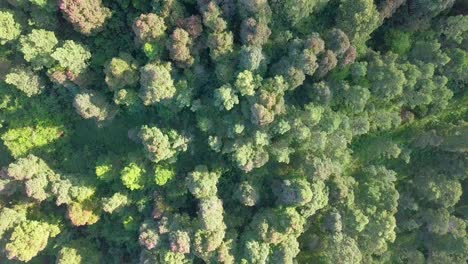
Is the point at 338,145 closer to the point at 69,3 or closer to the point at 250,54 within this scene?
the point at 250,54

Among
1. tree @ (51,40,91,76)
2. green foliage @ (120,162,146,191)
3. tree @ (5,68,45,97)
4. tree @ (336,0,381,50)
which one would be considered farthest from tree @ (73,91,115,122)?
tree @ (336,0,381,50)

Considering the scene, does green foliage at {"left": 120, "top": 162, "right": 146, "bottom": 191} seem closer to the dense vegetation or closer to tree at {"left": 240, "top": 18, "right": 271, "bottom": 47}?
the dense vegetation

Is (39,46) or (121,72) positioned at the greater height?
(39,46)

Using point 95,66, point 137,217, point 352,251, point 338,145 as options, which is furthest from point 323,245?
point 95,66

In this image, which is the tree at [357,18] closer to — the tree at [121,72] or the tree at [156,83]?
the tree at [156,83]

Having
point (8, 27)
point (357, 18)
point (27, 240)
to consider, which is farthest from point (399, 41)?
point (27, 240)

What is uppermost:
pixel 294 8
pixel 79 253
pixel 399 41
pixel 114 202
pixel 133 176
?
pixel 399 41

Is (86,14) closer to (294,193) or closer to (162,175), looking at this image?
(162,175)
